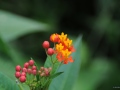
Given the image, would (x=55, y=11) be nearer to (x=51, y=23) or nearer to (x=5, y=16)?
(x=51, y=23)

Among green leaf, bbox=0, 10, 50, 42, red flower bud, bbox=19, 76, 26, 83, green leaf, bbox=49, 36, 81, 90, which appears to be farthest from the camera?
green leaf, bbox=0, 10, 50, 42

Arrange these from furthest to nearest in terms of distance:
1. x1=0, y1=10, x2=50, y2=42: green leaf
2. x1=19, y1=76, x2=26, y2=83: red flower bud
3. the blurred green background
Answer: the blurred green background → x1=0, y1=10, x2=50, y2=42: green leaf → x1=19, y1=76, x2=26, y2=83: red flower bud

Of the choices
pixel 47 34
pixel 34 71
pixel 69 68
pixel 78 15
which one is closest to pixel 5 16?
pixel 47 34

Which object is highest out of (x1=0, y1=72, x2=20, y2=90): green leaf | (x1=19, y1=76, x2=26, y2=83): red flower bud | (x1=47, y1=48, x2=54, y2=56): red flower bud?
(x1=47, y1=48, x2=54, y2=56): red flower bud

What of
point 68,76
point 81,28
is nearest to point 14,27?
point 81,28

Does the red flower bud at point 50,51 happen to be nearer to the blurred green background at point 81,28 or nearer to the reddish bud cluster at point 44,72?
the reddish bud cluster at point 44,72

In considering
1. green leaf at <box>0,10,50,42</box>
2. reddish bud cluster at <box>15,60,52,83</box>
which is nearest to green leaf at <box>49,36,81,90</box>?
reddish bud cluster at <box>15,60,52,83</box>

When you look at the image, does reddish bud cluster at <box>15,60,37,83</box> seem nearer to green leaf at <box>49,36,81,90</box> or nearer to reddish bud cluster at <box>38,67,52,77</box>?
reddish bud cluster at <box>38,67,52,77</box>

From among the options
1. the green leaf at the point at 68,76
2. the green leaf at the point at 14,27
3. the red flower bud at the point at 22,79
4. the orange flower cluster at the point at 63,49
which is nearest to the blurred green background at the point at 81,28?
the green leaf at the point at 14,27
